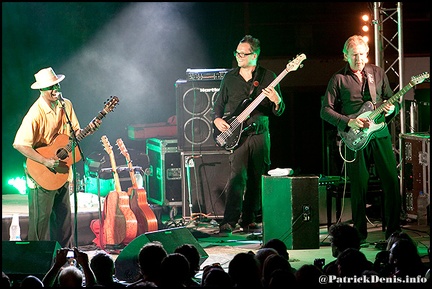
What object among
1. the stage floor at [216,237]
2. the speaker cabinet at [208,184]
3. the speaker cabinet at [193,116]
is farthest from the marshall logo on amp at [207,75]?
the stage floor at [216,237]

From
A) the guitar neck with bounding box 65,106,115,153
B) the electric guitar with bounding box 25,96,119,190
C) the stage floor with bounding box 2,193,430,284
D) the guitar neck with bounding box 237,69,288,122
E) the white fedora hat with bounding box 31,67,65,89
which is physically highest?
the white fedora hat with bounding box 31,67,65,89

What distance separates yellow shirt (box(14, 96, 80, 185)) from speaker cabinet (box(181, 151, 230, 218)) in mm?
2594

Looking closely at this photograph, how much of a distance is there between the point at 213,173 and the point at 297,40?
7121 mm

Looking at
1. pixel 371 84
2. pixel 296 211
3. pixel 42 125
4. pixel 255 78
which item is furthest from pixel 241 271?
pixel 255 78

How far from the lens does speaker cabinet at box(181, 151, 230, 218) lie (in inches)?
451

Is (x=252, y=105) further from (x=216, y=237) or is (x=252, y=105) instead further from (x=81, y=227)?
(x=81, y=227)

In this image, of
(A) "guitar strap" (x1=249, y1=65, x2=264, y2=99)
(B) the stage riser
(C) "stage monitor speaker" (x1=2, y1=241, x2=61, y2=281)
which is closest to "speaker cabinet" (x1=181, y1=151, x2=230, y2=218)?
(A) "guitar strap" (x1=249, y1=65, x2=264, y2=99)

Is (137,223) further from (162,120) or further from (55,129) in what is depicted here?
(162,120)

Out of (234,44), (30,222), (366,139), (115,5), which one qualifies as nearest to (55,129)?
(30,222)

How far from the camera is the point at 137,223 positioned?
9.84 m

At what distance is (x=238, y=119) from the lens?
10250mm

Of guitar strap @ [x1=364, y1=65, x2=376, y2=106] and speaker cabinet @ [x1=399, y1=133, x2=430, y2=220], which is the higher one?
guitar strap @ [x1=364, y1=65, x2=376, y2=106]

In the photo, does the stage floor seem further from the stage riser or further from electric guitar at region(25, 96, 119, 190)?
electric guitar at region(25, 96, 119, 190)

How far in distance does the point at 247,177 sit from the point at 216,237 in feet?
2.76
